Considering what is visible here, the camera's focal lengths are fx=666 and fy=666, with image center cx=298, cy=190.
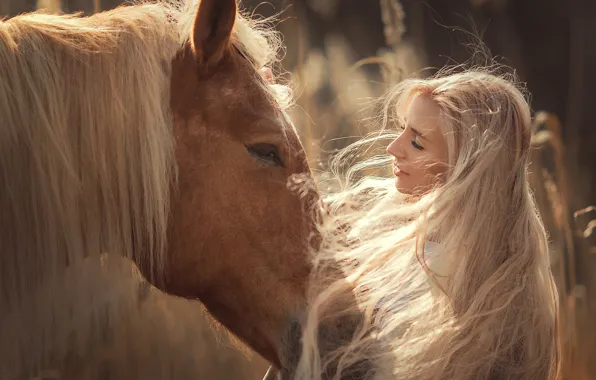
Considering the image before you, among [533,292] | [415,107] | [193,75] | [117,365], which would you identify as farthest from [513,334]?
[117,365]

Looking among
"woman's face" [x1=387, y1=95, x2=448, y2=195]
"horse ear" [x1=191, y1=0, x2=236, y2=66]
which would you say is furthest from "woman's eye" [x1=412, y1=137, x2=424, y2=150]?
"horse ear" [x1=191, y1=0, x2=236, y2=66]

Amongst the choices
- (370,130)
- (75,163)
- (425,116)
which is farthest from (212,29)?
(370,130)

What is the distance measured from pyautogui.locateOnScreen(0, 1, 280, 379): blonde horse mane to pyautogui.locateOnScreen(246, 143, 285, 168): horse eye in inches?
7.3

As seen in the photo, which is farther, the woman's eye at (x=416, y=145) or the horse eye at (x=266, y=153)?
the woman's eye at (x=416, y=145)

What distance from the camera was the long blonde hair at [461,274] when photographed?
1454mm

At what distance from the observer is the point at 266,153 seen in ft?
5.00

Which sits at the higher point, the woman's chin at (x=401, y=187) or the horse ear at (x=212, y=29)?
the horse ear at (x=212, y=29)

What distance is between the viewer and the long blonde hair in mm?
1454

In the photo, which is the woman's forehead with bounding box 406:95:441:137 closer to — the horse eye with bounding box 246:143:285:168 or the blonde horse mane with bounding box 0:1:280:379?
the horse eye with bounding box 246:143:285:168

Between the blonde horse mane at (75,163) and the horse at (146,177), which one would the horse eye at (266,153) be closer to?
A: the horse at (146,177)

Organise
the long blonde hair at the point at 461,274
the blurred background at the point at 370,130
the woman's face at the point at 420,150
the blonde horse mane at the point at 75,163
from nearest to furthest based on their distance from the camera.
Answer: the blonde horse mane at the point at 75,163 < the long blonde hair at the point at 461,274 < the woman's face at the point at 420,150 < the blurred background at the point at 370,130

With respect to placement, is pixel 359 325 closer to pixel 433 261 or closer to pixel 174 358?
pixel 433 261

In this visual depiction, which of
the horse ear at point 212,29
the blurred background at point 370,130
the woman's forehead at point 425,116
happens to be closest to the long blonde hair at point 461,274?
the woman's forehead at point 425,116

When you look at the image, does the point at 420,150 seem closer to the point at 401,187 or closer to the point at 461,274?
the point at 401,187
